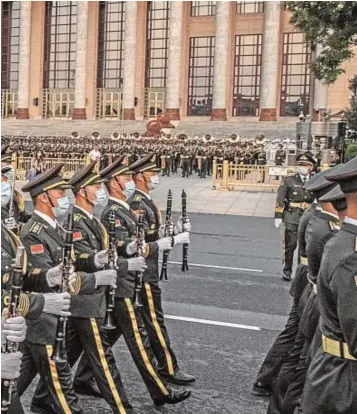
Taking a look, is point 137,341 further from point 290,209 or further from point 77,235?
point 290,209

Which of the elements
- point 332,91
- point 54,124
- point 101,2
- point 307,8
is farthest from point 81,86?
point 307,8

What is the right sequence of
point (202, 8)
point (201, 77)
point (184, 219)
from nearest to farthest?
1. point (184, 219)
2. point (201, 77)
3. point (202, 8)

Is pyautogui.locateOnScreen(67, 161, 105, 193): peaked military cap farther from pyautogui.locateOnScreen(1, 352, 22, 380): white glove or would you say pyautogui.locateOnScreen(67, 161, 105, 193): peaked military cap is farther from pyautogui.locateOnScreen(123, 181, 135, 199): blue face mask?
pyautogui.locateOnScreen(1, 352, 22, 380): white glove

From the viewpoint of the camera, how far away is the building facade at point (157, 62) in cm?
4562

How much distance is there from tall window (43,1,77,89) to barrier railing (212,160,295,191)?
3181 centimetres

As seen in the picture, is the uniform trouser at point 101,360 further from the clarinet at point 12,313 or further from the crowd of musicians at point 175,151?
the crowd of musicians at point 175,151

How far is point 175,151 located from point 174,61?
56.1 ft

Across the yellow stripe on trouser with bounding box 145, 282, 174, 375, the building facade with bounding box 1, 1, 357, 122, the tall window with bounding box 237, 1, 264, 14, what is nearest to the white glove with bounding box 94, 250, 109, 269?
the yellow stripe on trouser with bounding box 145, 282, 174, 375

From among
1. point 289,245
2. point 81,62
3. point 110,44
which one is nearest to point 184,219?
point 289,245

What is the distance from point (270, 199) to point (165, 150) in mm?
10578

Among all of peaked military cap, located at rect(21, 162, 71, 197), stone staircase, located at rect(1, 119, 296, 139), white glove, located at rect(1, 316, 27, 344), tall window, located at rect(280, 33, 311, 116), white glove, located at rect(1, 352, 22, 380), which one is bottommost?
white glove, located at rect(1, 352, 22, 380)

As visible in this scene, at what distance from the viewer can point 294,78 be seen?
4688 centimetres

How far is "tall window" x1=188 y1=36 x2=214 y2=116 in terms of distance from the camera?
49.3 metres

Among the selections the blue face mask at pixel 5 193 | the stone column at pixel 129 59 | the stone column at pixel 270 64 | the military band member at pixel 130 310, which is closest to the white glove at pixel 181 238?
the military band member at pixel 130 310
